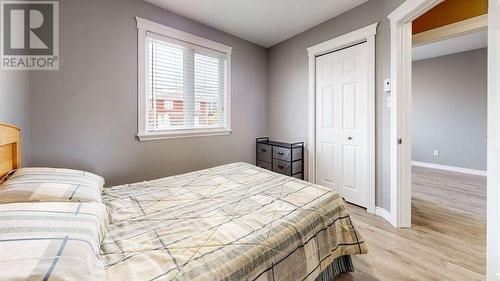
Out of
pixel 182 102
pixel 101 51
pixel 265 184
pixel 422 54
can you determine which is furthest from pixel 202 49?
pixel 422 54

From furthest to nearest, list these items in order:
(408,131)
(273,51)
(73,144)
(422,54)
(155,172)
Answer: (422,54), (273,51), (155,172), (408,131), (73,144)

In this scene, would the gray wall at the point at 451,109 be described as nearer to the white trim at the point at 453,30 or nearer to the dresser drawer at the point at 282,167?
the white trim at the point at 453,30

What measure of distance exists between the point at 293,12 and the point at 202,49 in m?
1.32

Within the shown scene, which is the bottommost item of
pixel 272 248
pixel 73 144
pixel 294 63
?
pixel 272 248

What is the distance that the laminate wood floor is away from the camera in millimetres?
1617

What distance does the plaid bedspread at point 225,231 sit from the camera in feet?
2.87

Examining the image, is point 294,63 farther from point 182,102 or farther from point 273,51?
point 182,102

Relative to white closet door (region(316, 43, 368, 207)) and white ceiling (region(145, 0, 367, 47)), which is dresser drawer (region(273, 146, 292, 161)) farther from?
white ceiling (region(145, 0, 367, 47))

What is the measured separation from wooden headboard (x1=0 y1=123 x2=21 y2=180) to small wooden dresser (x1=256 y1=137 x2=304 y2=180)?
9.50ft

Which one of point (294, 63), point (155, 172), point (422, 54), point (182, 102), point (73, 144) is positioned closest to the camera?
point (73, 144)

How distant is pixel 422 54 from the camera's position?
4.89 meters

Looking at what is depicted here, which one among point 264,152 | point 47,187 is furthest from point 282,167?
point 47,187

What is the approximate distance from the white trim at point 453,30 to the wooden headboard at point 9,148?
4.79m

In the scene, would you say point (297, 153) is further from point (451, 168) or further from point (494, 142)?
point (451, 168)
